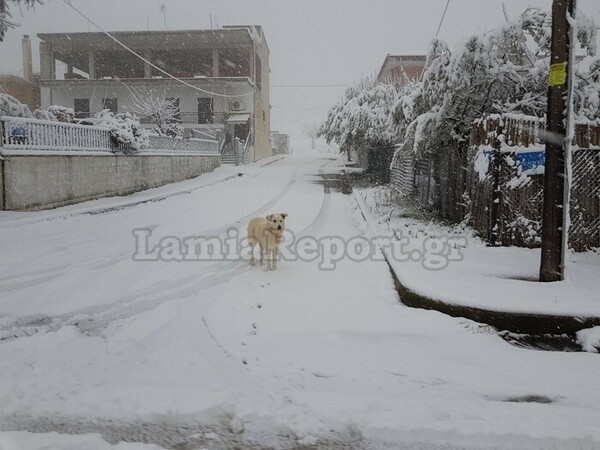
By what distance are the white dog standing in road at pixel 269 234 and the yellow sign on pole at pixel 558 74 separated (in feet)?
12.7

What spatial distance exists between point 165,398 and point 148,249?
16.8 feet

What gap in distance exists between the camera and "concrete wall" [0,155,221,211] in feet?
37.1

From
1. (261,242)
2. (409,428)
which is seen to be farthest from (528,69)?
(409,428)

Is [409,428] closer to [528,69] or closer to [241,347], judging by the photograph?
[241,347]

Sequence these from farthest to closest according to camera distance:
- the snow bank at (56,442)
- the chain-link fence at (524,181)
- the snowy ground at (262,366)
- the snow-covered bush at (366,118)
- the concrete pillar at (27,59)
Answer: the concrete pillar at (27,59) < the snow-covered bush at (366,118) < the chain-link fence at (524,181) < the snowy ground at (262,366) < the snow bank at (56,442)

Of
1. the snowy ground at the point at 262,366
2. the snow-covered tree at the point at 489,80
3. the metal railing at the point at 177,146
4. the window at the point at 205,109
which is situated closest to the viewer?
the snowy ground at the point at 262,366

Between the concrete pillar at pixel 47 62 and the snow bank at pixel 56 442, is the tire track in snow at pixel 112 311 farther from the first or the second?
the concrete pillar at pixel 47 62

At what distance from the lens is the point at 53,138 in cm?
1280

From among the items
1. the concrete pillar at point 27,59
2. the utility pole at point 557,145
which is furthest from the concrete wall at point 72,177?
the concrete pillar at point 27,59

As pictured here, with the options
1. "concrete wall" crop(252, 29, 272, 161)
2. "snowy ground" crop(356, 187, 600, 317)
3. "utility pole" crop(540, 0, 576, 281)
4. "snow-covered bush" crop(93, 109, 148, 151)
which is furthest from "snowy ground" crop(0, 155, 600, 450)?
"concrete wall" crop(252, 29, 272, 161)

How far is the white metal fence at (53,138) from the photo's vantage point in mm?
11336

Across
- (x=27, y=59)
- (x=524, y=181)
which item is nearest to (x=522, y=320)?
(x=524, y=181)

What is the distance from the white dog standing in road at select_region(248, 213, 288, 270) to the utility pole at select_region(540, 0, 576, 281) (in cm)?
350

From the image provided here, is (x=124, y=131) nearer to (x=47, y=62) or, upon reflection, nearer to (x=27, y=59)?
(x=47, y=62)
